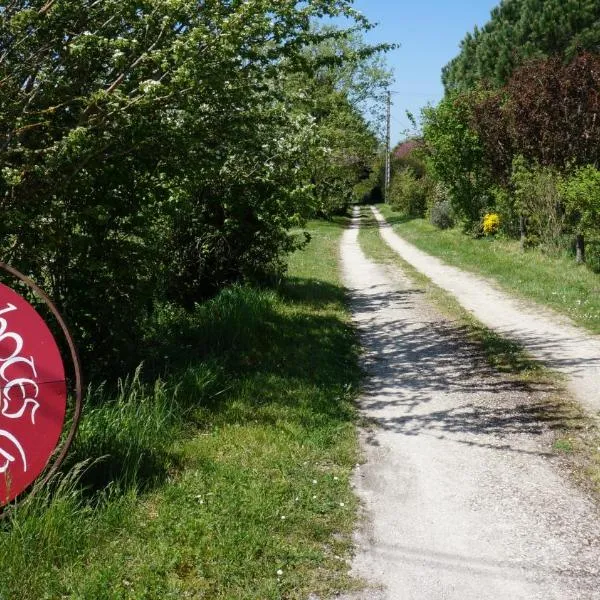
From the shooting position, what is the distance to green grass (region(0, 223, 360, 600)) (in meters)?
3.37

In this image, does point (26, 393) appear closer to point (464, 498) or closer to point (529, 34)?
point (464, 498)

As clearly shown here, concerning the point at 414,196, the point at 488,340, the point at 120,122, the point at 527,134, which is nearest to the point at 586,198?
the point at 527,134

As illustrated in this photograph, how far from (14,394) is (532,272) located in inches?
494

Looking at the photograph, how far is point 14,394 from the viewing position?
3.66 m

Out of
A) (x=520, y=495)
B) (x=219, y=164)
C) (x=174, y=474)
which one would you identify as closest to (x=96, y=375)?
(x=174, y=474)

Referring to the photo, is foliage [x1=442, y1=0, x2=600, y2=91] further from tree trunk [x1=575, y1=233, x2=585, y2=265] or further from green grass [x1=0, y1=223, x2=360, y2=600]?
green grass [x1=0, y1=223, x2=360, y2=600]

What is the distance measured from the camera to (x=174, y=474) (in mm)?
4566

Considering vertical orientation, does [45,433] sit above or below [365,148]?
below

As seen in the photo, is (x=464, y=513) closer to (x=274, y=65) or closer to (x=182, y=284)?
(x=274, y=65)

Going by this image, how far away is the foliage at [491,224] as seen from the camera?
70.4ft

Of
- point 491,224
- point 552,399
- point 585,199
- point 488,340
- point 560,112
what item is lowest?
point 552,399

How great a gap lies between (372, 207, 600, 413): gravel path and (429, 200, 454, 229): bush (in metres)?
13.3

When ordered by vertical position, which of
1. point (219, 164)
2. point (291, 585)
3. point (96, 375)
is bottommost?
point (291, 585)

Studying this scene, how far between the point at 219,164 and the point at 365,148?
3348 centimetres
